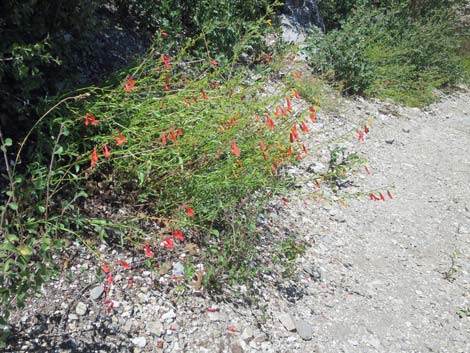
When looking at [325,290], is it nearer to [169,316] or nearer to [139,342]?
[169,316]

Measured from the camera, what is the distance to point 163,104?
271 cm

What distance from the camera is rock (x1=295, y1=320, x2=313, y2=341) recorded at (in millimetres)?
2604

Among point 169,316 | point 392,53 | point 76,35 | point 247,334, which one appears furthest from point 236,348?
point 392,53

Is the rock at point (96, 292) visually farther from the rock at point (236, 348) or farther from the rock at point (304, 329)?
the rock at point (304, 329)

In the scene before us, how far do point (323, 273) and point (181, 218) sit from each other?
1.12 meters

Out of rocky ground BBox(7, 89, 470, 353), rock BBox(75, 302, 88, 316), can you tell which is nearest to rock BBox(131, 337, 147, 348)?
rocky ground BBox(7, 89, 470, 353)

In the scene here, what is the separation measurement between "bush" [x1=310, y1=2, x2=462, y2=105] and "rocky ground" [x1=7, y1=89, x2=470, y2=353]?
1.24 meters

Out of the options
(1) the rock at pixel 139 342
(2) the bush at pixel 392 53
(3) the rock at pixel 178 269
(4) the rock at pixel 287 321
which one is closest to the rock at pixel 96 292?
(1) the rock at pixel 139 342

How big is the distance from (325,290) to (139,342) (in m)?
1.32

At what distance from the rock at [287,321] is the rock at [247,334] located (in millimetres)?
223

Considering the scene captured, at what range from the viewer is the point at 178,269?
2578 mm

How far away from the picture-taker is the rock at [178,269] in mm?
2561

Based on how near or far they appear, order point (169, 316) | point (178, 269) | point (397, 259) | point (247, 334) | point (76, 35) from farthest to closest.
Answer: point (397, 259) → point (76, 35) → point (178, 269) → point (247, 334) → point (169, 316)

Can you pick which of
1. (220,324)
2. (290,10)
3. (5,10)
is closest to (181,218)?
(220,324)
